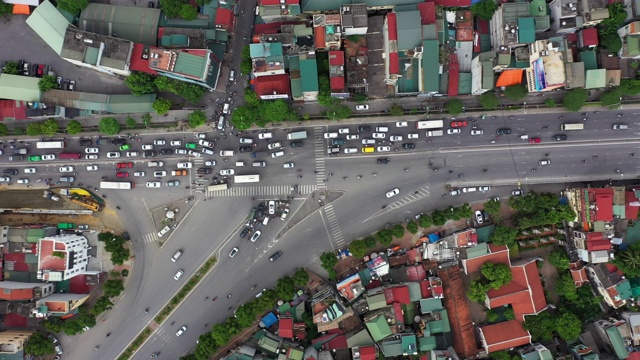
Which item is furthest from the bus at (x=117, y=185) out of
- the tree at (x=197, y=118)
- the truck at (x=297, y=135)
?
the truck at (x=297, y=135)

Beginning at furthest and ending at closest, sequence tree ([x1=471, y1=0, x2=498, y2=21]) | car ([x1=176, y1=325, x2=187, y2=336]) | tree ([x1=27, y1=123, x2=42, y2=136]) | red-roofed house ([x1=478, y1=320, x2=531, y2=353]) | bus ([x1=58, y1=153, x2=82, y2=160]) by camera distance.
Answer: car ([x1=176, y1=325, x2=187, y2=336])
bus ([x1=58, y1=153, x2=82, y2=160])
tree ([x1=27, y1=123, x2=42, y2=136])
red-roofed house ([x1=478, y1=320, x2=531, y2=353])
tree ([x1=471, y1=0, x2=498, y2=21])

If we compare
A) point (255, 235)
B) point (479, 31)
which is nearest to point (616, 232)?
point (479, 31)

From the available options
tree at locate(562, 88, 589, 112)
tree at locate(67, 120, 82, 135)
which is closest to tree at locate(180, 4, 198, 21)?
tree at locate(67, 120, 82, 135)

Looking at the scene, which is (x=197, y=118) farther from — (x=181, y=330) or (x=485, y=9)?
(x=485, y=9)

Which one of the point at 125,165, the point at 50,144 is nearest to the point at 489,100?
the point at 125,165

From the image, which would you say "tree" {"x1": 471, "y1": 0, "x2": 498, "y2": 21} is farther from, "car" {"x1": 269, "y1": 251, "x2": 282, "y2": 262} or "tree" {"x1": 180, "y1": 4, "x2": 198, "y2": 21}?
"car" {"x1": 269, "y1": 251, "x2": 282, "y2": 262}

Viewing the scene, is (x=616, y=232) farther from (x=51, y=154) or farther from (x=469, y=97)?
(x=51, y=154)
